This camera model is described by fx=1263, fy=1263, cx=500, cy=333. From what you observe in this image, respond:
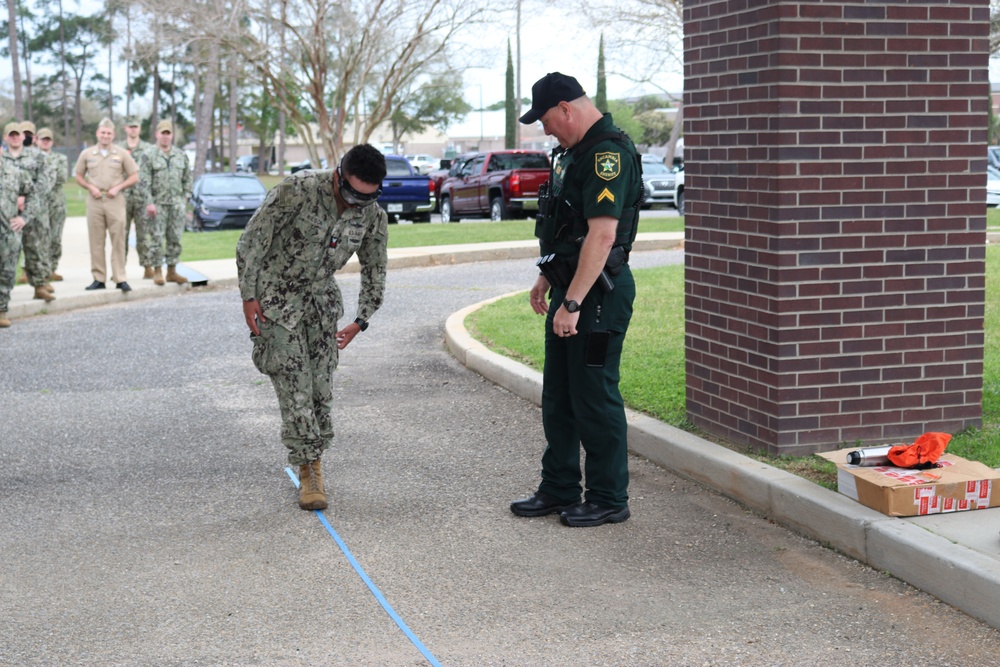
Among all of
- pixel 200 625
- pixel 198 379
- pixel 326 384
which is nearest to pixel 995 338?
pixel 326 384

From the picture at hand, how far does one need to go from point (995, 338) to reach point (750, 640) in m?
5.41

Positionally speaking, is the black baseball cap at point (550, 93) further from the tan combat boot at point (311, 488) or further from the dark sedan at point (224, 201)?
the dark sedan at point (224, 201)

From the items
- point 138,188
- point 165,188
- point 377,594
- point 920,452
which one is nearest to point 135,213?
point 138,188

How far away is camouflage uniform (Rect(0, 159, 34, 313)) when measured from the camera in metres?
12.2

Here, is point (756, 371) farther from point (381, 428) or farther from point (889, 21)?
point (381, 428)

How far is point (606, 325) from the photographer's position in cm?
544

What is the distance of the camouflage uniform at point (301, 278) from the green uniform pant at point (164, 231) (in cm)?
934

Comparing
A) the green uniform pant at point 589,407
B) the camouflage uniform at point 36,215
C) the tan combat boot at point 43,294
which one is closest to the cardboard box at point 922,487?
the green uniform pant at point 589,407

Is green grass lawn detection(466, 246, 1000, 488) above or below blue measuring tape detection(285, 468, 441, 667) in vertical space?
above

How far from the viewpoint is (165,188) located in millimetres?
14625

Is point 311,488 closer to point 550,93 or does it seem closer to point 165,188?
point 550,93

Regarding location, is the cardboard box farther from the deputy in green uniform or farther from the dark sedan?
the dark sedan

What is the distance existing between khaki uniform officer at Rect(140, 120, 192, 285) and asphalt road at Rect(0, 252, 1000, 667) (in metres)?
6.51

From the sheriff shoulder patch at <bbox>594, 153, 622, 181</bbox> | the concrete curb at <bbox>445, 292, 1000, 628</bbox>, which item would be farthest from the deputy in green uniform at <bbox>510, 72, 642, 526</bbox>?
the concrete curb at <bbox>445, 292, 1000, 628</bbox>
